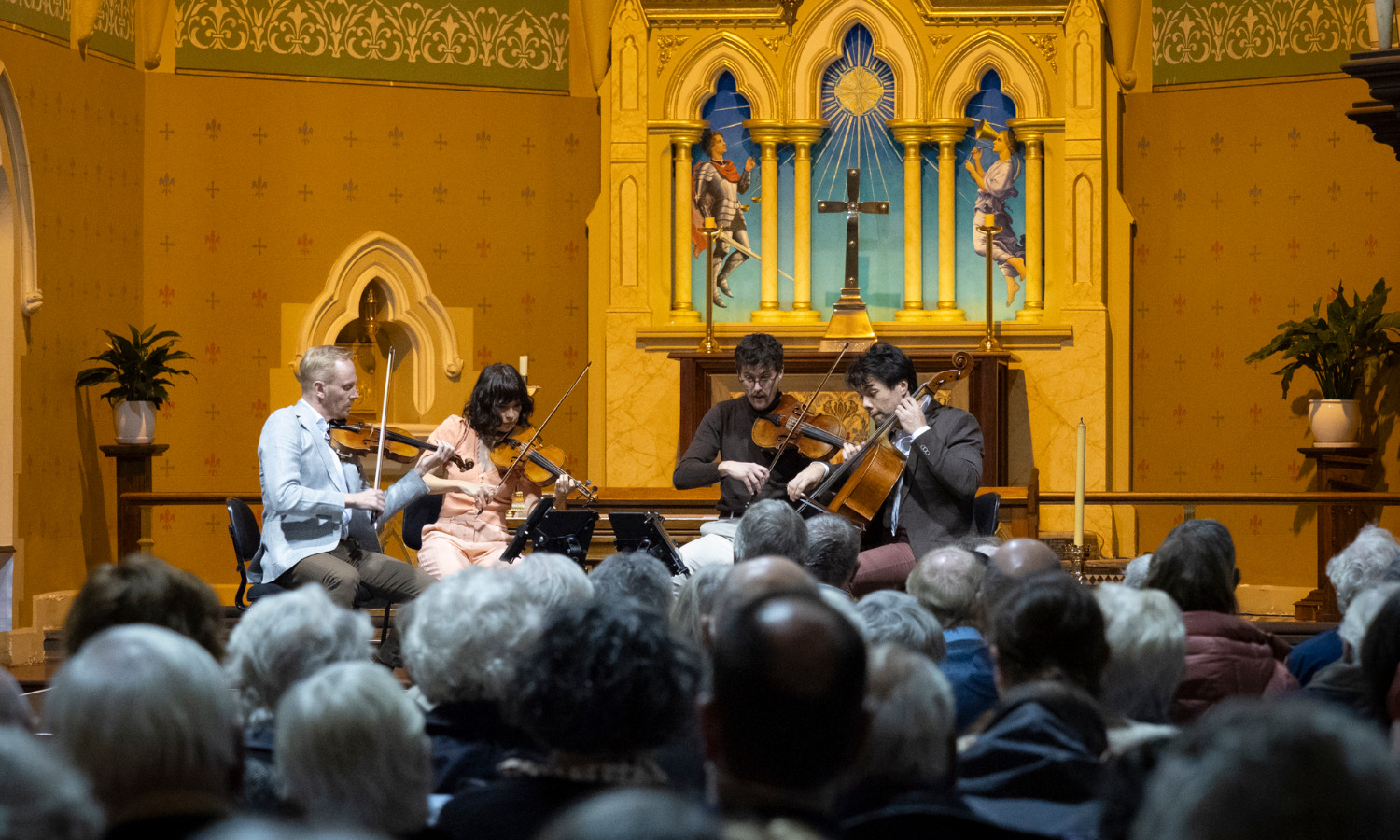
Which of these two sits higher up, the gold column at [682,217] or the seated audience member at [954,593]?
the gold column at [682,217]

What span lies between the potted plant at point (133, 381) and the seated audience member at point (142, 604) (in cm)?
518

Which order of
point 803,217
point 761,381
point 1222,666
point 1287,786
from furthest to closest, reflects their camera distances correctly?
point 803,217 → point 761,381 → point 1222,666 → point 1287,786

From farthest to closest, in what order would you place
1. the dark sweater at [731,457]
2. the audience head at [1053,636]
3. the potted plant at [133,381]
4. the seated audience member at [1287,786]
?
1. the potted plant at [133,381]
2. the dark sweater at [731,457]
3. the audience head at [1053,636]
4. the seated audience member at [1287,786]

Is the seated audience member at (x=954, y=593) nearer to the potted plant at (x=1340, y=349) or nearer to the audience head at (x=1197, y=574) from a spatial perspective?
the audience head at (x=1197, y=574)

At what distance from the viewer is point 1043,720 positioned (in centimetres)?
210

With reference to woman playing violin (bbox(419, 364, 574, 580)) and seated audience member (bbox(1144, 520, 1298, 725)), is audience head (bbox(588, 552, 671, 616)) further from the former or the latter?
woman playing violin (bbox(419, 364, 574, 580))

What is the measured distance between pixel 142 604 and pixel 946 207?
6.61 meters

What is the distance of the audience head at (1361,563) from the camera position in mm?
3686

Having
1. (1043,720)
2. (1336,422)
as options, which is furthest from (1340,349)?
(1043,720)

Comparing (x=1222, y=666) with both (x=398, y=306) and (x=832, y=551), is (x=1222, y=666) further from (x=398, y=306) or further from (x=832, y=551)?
(x=398, y=306)

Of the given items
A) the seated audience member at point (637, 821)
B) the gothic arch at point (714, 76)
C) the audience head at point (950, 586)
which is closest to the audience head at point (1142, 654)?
the audience head at point (950, 586)

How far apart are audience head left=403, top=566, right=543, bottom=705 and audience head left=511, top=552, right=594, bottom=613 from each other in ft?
0.61

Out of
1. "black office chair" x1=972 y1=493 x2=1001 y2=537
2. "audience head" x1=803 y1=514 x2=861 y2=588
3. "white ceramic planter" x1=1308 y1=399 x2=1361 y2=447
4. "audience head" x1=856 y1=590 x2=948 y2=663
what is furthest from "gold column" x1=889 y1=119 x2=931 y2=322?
"audience head" x1=856 y1=590 x2=948 y2=663

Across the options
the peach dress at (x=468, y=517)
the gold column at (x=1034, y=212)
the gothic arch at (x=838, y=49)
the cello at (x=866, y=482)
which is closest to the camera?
the cello at (x=866, y=482)
